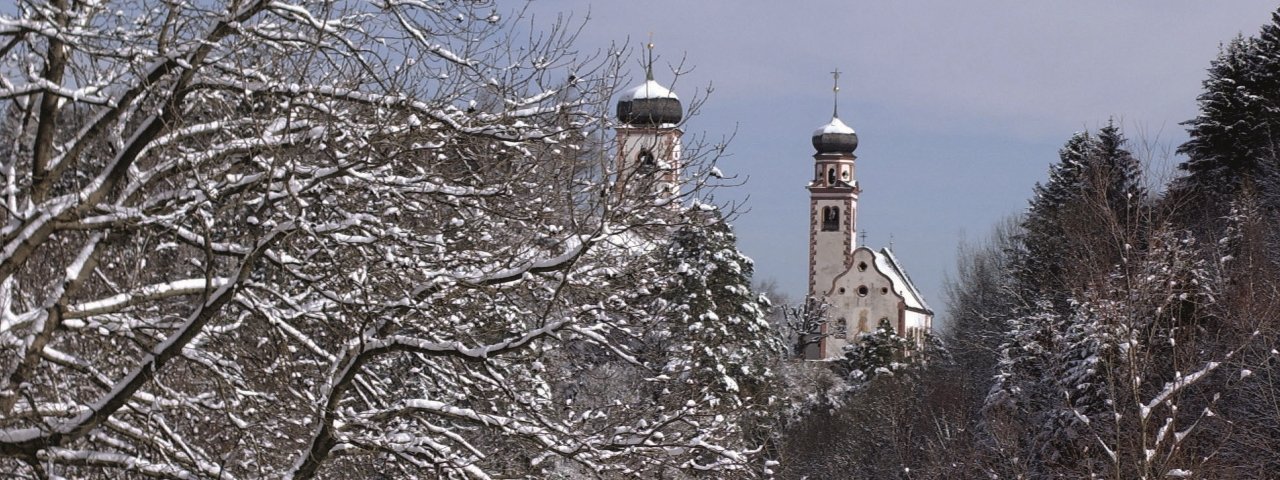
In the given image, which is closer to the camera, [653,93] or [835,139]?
[653,93]

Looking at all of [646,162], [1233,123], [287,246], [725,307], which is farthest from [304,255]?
[1233,123]

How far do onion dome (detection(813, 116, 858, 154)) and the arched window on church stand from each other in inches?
164

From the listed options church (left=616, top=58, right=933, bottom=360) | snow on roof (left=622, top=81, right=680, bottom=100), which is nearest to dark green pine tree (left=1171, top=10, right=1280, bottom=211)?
snow on roof (left=622, top=81, right=680, bottom=100)

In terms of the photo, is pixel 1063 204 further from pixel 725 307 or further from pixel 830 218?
pixel 830 218

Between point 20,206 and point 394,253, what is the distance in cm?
212

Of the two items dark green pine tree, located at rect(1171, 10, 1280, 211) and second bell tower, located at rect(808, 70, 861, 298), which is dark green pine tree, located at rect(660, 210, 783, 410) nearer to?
dark green pine tree, located at rect(1171, 10, 1280, 211)

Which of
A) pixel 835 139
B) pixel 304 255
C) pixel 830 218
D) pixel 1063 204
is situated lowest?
pixel 304 255

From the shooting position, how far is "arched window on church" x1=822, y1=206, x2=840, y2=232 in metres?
87.4

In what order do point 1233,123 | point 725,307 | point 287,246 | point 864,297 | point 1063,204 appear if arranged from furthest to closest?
1. point 864,297
2. point 1063,204
3. point 1233,123
4. point 725,307
5. point 287,246

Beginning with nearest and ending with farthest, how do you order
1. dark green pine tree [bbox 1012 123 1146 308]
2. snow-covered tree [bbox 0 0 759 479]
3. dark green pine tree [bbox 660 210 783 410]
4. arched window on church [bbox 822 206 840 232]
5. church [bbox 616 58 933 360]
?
1. snow-covered tree [bbox 0 0 759 479]
2. dark green pine tree [bbox 660 210 783 410]
3. dark green pine tree [bbox 1012 123 1146 308]
4. church [bbox 616 58 933 360]
5. arched window on church [bbox 822 206 840 232]

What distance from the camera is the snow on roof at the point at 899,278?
85562 millimetres

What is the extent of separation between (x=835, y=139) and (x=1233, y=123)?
56492 mm

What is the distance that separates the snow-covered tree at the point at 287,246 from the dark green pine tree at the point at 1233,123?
82.5 feet

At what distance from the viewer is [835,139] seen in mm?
89812
